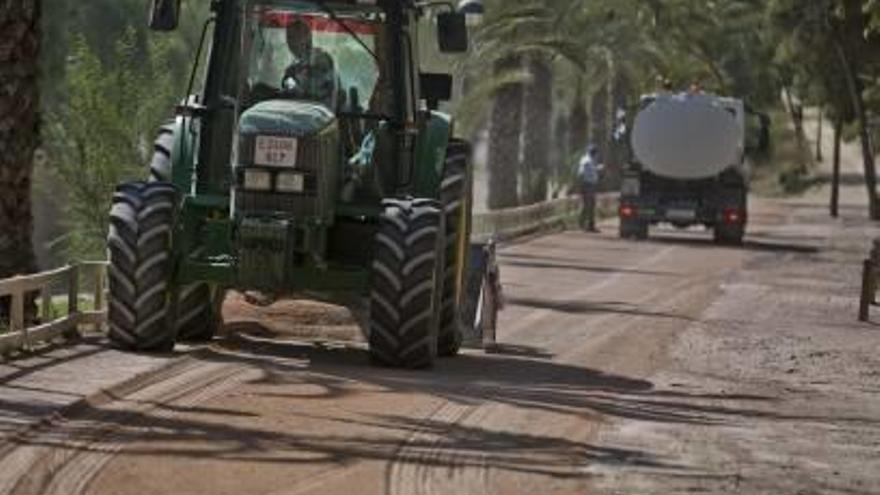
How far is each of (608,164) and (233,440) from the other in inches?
1922

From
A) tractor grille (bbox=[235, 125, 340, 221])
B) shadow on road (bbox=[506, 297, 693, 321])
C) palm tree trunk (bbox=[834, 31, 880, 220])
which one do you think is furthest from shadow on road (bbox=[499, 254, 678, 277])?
palm tree trunk (bbox=[834, 31, 880, 220])

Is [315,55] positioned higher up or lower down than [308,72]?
higher up

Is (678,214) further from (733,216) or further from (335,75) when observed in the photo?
(335,75)

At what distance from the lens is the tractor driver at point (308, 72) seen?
1522 cm

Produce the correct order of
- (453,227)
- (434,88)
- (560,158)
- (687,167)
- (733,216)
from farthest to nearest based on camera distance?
(560,158) < (733,216) < (687,167) < (434,88) < (453,227)

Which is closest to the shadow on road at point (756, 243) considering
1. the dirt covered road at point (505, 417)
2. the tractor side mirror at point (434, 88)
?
the dirt covered road at point (505, 417)

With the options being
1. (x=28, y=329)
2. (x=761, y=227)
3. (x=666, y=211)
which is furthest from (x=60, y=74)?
(x=28, y=329)

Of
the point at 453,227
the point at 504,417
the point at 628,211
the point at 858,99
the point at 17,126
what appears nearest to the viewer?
the point at 504,417

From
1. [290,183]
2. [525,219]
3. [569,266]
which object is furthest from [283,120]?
[525,219]

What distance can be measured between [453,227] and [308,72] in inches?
70.4

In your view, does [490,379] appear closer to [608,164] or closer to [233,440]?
[233,440]

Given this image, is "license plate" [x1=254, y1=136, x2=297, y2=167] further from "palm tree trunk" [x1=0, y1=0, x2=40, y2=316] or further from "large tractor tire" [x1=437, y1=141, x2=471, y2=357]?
"palm tree trunk" [x1=0, y1=0, x2=40, y2=316]

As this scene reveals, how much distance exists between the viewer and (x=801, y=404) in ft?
45.7

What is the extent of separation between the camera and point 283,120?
560 inches
